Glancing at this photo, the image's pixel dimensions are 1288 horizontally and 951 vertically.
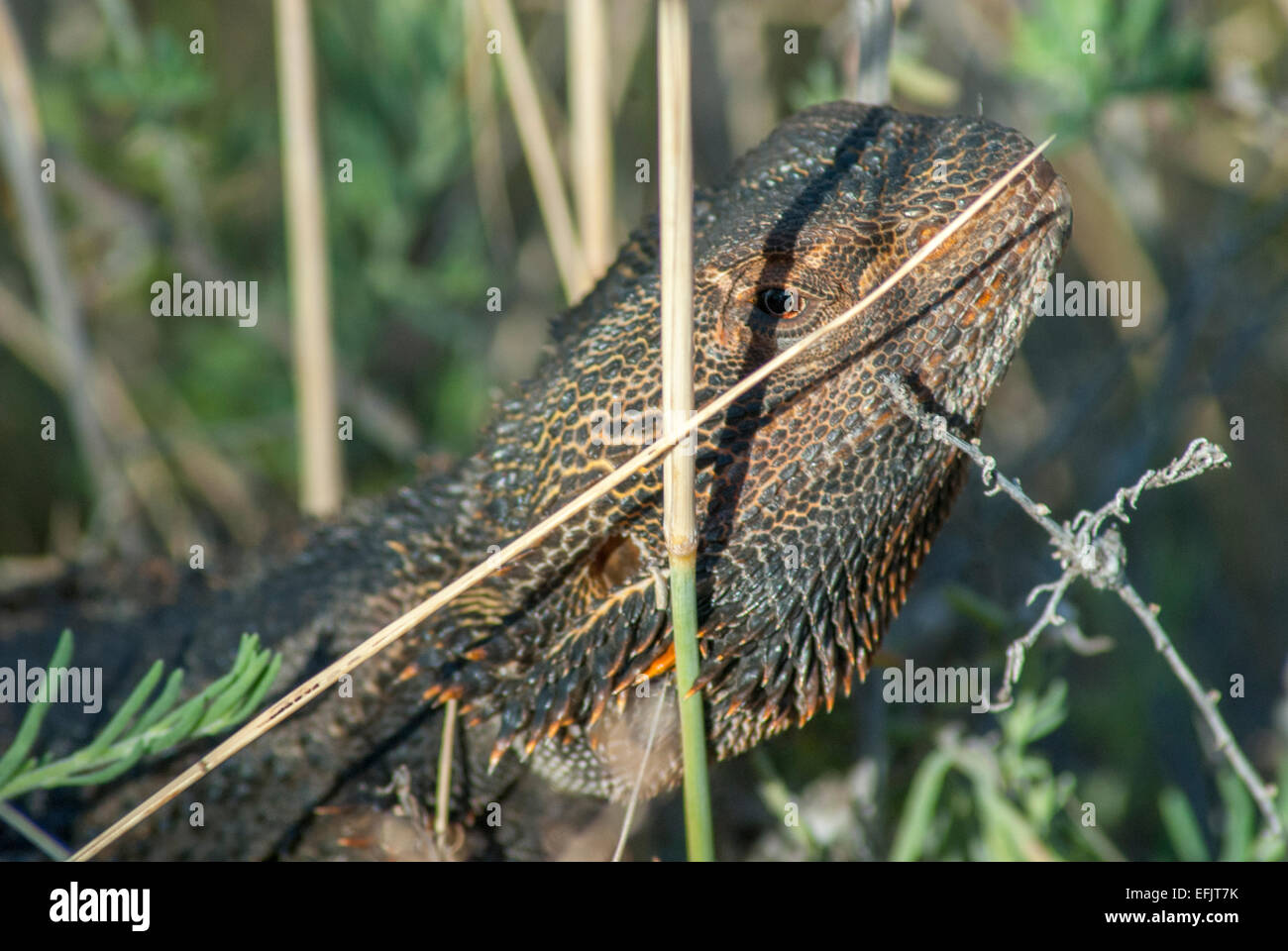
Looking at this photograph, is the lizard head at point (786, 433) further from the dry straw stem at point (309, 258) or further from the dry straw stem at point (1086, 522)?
the dry straw stem at point (309, 258)

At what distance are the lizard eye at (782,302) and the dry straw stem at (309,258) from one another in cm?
159

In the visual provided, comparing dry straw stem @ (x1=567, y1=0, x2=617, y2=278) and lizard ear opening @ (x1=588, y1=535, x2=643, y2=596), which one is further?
dry straw stem @ (x1=567, y1=0, x2=617, y2=278)

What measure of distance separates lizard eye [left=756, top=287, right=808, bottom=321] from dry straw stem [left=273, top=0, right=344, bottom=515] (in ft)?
5.23

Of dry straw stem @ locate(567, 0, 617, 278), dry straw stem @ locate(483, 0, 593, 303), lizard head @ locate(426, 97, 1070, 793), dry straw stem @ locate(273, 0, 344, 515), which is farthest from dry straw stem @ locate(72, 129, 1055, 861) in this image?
dry straw stem @ locate(483, 0, 593, 303)

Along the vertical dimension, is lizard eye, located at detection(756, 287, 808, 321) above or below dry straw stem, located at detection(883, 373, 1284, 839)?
above

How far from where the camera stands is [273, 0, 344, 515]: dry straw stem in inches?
125

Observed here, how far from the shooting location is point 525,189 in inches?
231

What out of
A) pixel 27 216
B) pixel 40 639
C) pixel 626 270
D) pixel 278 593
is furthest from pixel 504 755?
pixel 27 216

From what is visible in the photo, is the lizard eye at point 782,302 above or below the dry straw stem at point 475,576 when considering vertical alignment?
above

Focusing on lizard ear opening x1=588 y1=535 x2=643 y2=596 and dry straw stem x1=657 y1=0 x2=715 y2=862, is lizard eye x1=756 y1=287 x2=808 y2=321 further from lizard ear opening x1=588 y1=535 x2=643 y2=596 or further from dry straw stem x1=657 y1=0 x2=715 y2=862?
lizard ear opening x1=588 y1=535 x2=643 y2=596

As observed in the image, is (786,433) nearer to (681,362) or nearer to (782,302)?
(782,302)

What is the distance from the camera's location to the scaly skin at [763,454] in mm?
2115

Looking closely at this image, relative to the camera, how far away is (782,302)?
216cm

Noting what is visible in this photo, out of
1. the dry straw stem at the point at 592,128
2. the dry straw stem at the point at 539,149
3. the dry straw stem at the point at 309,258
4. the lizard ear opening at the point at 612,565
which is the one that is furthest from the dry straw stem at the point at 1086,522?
the dry straw stem at the point at 309,258
